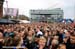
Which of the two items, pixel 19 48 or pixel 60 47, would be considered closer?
pixel 60 47

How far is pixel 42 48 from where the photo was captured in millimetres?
13266

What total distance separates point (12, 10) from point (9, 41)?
41.5 metres

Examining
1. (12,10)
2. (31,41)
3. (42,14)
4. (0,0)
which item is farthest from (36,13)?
(31,41)

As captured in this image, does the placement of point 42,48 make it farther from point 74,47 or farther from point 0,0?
point 0,0

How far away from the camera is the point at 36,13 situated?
166 meters

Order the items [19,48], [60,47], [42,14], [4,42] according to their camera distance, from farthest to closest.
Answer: [42,14] → [4,42] → [19,48] → [60,47]

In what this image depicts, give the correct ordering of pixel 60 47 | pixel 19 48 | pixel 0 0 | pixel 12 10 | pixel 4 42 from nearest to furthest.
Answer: pixel 60 47 < pixel 19 48 < pixel 4 42 < pixel 12 10 < pixel 0 0

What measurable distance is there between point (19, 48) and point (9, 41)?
53.1 inches

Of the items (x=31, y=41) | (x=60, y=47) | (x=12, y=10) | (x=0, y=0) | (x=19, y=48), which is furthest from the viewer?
(x=0, y=0)

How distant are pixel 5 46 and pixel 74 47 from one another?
7.60ft

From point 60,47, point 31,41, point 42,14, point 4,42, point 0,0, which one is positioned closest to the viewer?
point 60,47

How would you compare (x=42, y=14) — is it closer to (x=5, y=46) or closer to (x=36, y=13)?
(x=36, y=13)

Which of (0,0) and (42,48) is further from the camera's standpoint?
(0,0)

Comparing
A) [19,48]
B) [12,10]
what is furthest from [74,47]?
[12,10]
